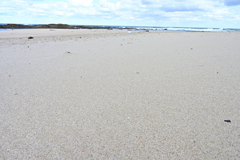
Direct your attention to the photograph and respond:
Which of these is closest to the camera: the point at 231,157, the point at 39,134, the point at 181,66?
the point at 231,157

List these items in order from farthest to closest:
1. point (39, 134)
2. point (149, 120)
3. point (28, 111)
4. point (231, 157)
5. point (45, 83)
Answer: point (45, 83), point (28, 111), point (149, 120), point (39, 134), point (231, 157)

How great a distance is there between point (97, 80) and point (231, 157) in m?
1.72

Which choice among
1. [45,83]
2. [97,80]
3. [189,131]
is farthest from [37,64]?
[189,131]

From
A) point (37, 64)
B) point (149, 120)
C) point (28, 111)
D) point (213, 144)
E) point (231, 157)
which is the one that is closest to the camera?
point (231, 157)

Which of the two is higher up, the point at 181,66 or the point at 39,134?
the point at 181,66

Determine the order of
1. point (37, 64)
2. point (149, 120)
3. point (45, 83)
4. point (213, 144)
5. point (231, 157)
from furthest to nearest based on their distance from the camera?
point (37, 64)
point (45, 83)
point (149, 120)
point (213, 144)
point (231, 157)

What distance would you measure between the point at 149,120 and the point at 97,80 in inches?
45.4

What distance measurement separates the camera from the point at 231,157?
3.48 feet

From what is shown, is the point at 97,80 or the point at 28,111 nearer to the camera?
the point at 28,111

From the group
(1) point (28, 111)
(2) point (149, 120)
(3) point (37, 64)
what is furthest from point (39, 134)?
(3) point (37, 64)

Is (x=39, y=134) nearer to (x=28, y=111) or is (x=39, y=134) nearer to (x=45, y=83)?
(x=28, y=111)

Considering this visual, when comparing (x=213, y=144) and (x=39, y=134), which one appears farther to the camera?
(x=39, y=134)

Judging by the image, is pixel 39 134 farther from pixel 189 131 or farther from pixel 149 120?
pixel 189 131

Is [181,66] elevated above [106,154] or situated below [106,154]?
above
